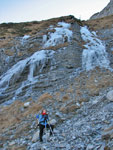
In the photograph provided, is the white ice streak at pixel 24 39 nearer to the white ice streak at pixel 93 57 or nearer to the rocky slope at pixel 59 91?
the rocky slope at pixel 59 91

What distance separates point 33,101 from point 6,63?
1034 centimetres

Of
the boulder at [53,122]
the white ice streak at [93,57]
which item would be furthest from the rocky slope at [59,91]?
the boulder at [53,122]

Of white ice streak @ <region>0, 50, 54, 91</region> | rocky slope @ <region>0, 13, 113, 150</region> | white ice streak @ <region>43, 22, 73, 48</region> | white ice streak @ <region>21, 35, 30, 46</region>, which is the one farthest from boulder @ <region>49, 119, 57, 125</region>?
white ice streak @ <region>21, 35, 30, 46</region>

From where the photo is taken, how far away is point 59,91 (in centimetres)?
1551

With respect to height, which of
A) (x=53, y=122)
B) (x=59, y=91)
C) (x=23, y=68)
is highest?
(x=23, y=68)

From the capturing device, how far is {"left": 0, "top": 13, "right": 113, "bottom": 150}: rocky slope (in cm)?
846

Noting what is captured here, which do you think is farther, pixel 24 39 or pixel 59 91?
pixel 24 39

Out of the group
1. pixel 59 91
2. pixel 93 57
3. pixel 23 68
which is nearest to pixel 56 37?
pixel 93 57

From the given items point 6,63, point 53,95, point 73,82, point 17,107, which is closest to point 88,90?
point 73,82

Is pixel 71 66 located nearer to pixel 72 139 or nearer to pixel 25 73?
pixel 25 73

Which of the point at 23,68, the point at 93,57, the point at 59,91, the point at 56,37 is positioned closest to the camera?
the point at 59,91

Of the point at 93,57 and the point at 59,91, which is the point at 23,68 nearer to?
the point at 59,91

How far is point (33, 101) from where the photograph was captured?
48.7ft

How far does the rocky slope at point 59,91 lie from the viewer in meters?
8.46
